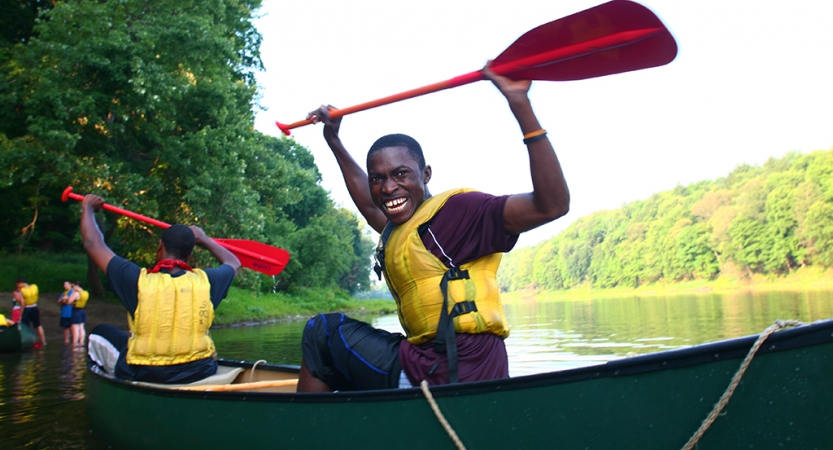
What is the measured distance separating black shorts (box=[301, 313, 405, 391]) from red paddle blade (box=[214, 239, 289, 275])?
159 inches

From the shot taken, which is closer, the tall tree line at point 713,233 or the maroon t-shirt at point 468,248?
the maroon t-shirt at point 468,248

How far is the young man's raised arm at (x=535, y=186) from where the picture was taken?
6.90 ft

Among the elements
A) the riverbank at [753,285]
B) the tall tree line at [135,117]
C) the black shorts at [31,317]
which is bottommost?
the riverbank at [753,285]

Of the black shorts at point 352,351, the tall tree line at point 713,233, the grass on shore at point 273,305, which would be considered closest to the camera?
the black shorts at point 352,351

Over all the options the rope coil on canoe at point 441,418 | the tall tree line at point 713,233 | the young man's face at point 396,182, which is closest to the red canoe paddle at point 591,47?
the young man's face at point 396,182

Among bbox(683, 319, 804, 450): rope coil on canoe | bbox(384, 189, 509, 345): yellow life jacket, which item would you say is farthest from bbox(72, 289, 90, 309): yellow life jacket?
bbox(683, 319, 804, 450): rope coil on canoe

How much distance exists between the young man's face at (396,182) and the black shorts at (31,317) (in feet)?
43.8

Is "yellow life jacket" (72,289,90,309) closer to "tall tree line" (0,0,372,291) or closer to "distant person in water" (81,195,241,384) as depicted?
"tall tree line" (0,0,372,291)

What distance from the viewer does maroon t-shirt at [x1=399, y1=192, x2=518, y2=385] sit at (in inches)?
92.0

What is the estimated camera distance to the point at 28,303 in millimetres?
13383

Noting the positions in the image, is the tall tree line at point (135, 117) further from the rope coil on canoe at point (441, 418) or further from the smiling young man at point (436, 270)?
the rope coil on canoe at point (441, 418)

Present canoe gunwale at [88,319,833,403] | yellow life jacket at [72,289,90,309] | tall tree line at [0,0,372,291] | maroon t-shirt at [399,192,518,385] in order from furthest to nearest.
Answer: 1. tall tree line at [0,0,372,291]
2. yellow life jacket at [72,289,90,309]
3. maroon t-shirt at [399,192,518,385]
4. canoe gunwale at [88,319,833,403]

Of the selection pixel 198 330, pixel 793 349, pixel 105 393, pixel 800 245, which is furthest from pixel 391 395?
pixel 800 245

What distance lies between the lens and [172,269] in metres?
4.26
